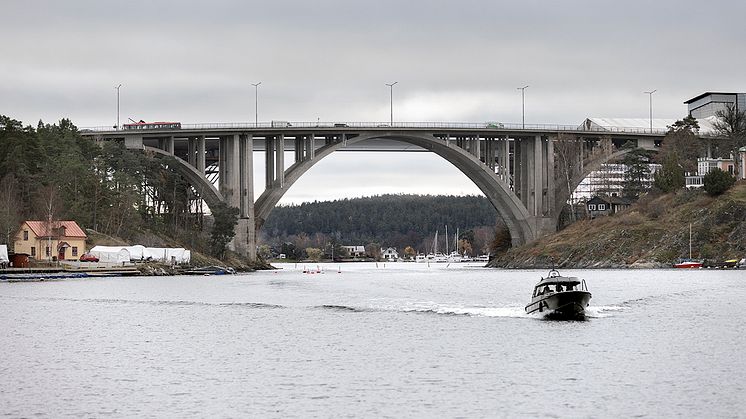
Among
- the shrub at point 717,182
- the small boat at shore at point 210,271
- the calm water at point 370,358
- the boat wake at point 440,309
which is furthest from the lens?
the shrub at point 717,182

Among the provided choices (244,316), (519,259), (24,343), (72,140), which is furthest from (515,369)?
(519,259)

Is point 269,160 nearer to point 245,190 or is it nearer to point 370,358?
point 245,190

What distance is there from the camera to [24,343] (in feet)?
156

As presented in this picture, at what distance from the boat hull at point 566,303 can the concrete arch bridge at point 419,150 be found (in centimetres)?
8676

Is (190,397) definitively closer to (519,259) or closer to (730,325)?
(730,325)

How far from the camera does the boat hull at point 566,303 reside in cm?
5762

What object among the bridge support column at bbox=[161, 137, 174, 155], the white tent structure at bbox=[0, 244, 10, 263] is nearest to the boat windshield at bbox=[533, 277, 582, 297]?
the white tent structure at bbox=[0, 244, 10, 263]

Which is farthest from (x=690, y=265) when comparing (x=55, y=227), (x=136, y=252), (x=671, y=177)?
(x=55, y=227)

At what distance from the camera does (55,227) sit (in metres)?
116

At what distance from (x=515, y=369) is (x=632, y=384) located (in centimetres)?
493

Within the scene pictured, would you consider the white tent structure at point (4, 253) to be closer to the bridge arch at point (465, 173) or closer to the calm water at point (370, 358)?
the calm water at point (370, 358)

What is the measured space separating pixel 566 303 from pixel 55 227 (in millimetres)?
72659

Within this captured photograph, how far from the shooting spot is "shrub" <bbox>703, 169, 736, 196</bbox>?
13188 cm

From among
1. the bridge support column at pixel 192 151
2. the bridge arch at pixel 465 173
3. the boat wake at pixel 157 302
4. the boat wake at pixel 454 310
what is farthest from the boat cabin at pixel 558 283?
the bridge support column at pixel 192 151
